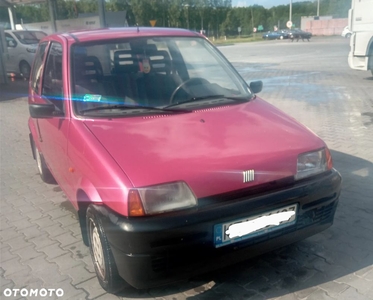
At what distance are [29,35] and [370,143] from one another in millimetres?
14311

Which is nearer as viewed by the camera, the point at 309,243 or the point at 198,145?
the point at 198,145

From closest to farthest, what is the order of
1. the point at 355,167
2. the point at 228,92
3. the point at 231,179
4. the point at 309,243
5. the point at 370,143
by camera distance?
the point at 231,179, the point at 309,243, the point at 228,92, the point at 355,167, the point at 370,143

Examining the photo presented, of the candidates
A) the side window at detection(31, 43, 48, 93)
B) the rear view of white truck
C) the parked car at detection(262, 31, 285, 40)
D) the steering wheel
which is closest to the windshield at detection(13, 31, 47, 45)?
the rear view of white truck

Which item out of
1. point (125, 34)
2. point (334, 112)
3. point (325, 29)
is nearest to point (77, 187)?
point (125, 34)

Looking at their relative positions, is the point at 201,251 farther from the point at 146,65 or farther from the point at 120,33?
the point at 120,33

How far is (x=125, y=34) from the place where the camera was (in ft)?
12.6

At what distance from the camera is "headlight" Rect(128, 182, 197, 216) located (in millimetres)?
2473

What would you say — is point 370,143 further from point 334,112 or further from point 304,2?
point 304,2

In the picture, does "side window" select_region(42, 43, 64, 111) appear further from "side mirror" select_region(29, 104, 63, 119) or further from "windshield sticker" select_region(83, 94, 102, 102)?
"windshield sticker" select_region(83, 94, 102, 102)

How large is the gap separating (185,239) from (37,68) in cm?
332

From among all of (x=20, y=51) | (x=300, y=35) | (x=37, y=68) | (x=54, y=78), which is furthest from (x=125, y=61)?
(x=300, y=35)

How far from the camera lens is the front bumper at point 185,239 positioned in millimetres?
2430

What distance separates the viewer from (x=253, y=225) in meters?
2.66

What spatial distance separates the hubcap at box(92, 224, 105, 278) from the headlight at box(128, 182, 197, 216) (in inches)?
19.4
